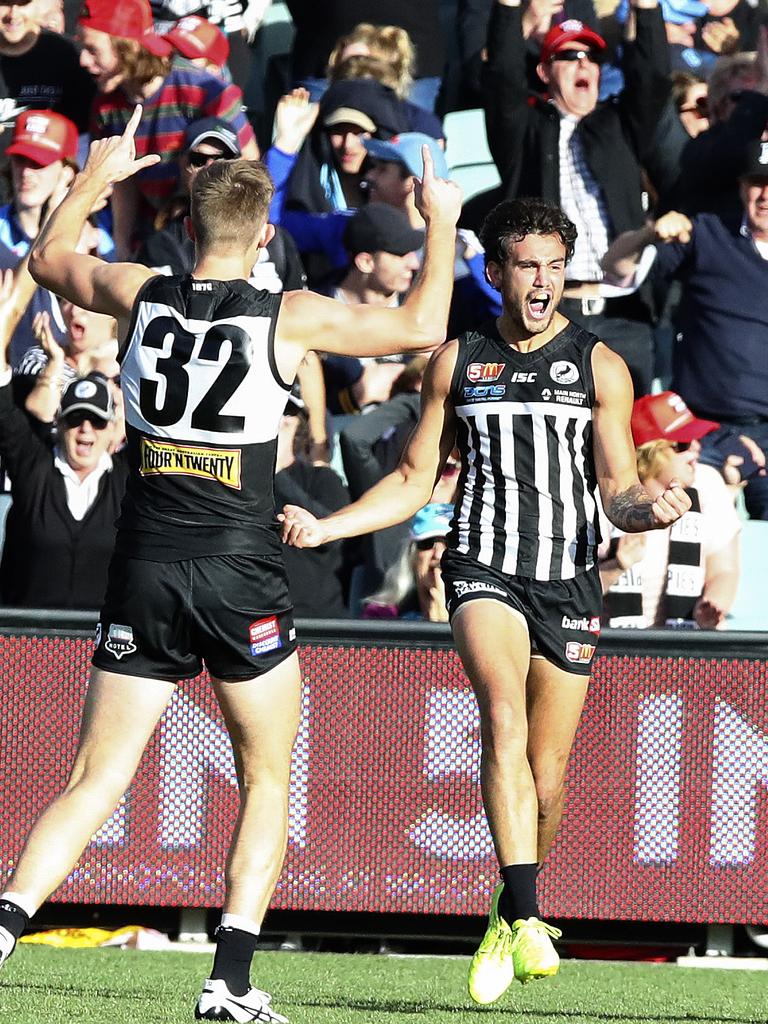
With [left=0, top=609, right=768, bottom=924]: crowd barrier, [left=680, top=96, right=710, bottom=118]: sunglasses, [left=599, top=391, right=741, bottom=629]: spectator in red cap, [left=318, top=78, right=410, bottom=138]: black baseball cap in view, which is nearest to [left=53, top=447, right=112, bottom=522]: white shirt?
[left=0, top=609, right=768, bottom=924]: crowd barrier

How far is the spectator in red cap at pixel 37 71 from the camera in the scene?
10.9 metres

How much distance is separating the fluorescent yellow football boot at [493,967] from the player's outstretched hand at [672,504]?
136 cm

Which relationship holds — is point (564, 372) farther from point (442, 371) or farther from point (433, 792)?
point (433, 792)

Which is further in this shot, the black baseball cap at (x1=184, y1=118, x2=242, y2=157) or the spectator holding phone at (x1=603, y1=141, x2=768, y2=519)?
the black baseball cap at (x1=184, y1=118, x2=242, y2=157)

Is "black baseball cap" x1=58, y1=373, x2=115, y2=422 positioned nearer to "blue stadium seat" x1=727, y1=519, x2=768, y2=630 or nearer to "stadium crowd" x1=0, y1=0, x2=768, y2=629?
"stadium crowd" x1=0, y1=0, x2=768, y2=629

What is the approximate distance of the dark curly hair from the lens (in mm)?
5758

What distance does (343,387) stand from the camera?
9.50 meters

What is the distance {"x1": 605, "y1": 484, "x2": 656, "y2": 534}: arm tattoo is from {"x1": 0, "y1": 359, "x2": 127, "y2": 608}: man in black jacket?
130 inches

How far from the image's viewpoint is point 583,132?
984 cm

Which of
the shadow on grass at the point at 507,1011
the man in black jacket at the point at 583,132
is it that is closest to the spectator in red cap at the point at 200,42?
the man in black jacket at the point at 583,132

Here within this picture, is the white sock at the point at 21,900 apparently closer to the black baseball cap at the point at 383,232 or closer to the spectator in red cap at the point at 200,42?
the black baseball cap at the point at 383,232

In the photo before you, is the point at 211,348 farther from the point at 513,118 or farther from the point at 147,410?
the point at 513,118

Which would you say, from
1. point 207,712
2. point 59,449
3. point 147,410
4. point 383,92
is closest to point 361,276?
point 383,92

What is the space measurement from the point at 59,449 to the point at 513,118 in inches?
135
